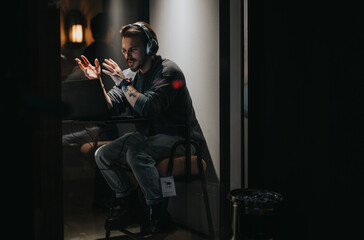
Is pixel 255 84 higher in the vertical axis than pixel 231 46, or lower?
lower

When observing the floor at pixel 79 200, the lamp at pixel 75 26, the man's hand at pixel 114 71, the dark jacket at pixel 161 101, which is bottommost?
the floor at pixel 79 200

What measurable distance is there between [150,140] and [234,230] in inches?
28.5

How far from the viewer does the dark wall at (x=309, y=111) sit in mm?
2336

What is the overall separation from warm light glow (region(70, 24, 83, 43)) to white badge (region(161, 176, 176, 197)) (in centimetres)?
93

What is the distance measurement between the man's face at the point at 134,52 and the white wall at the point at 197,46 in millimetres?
113

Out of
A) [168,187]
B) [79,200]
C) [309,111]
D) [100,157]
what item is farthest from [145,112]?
[309,111]

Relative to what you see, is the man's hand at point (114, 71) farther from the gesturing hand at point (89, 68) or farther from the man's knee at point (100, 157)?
the man's knee at point (100, 157)

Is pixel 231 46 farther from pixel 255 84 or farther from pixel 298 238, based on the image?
pixel 298 238

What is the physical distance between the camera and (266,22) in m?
2.61

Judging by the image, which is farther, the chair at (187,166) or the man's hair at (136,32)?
the chair at (187,166)

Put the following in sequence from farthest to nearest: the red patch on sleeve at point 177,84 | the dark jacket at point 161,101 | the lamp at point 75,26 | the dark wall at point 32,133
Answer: the red patch on sleeve at point 177,84 → the dark jacket at point 161,101 → the lamp at point 75,26 → the dark wall at point 32,133

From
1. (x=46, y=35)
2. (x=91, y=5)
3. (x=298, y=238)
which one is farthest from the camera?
(x=298, y=238)

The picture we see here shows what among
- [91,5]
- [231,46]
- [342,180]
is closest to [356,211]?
[342,180]

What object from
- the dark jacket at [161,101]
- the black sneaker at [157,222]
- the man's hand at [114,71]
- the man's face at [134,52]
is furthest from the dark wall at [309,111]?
the man's hand at [114,71]
